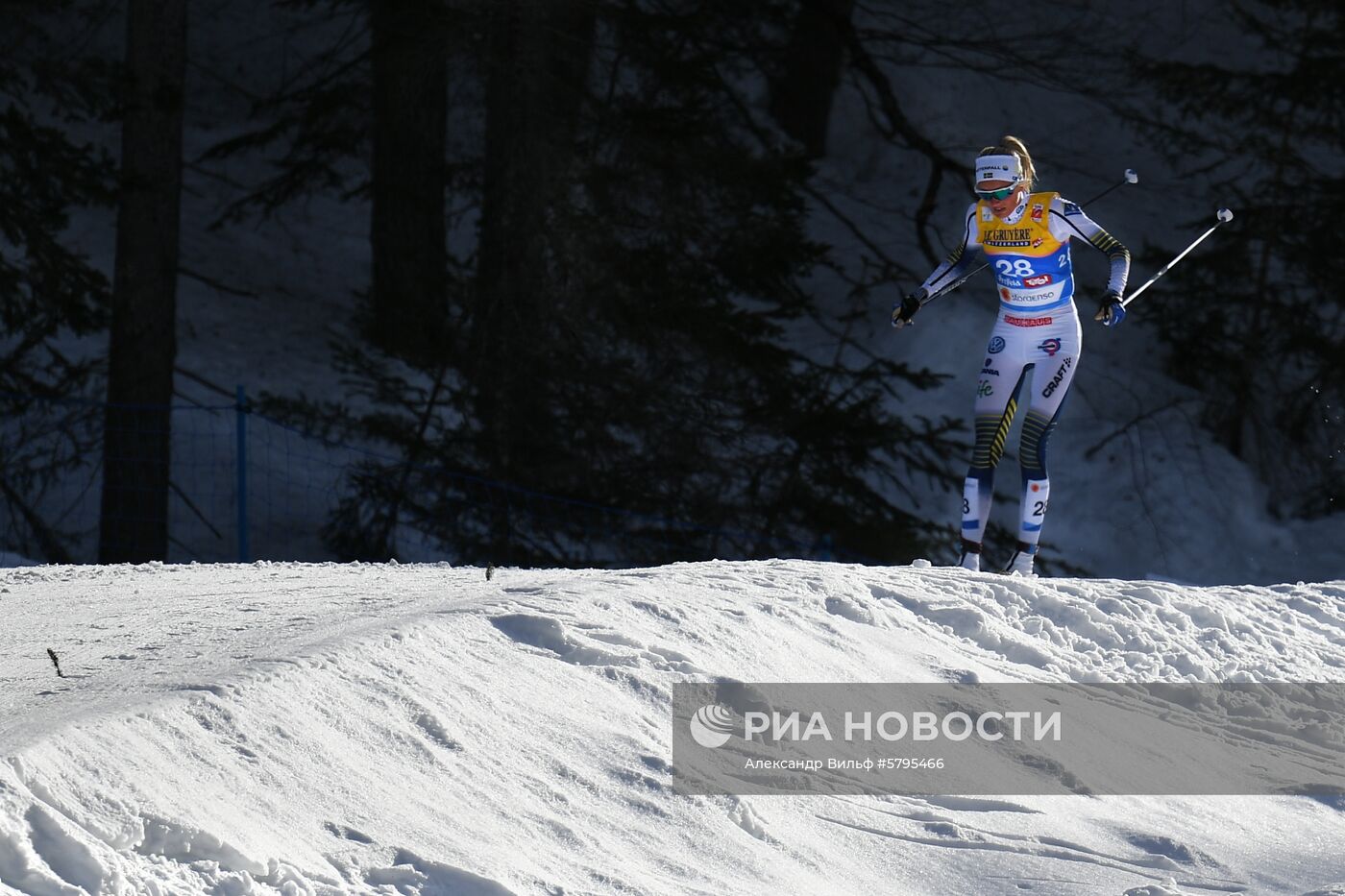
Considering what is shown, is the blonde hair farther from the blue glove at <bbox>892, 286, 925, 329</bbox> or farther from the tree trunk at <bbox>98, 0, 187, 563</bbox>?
the tree trunk at <bbox>98, 0, 187, 563</bbox>

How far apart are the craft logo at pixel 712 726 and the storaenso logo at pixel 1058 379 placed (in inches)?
131

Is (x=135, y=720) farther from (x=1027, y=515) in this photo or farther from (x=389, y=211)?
(x=389, y=211)

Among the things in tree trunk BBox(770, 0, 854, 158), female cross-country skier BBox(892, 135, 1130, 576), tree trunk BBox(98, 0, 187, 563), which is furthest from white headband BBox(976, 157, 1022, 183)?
tree trunk BBox(770, 0, 854, 158)

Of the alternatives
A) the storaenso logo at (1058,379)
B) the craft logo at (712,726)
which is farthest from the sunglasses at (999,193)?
the craft logo at (712,726)

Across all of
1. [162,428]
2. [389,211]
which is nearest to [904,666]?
[162,428]

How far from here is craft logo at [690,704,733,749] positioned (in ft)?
17.2

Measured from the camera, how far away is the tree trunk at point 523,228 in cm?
1316

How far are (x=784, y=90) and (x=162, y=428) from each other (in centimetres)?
983

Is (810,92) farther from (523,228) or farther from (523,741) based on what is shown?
(523,741)

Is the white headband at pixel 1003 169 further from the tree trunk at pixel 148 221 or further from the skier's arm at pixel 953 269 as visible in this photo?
the tree trunk at pixel 148 221

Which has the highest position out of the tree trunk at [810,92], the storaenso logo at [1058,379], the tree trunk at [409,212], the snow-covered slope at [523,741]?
the tree trunk at [810,92]

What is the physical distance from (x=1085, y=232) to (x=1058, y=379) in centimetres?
72

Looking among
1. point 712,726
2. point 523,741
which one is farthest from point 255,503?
point 523,741

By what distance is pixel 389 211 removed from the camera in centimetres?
1602
